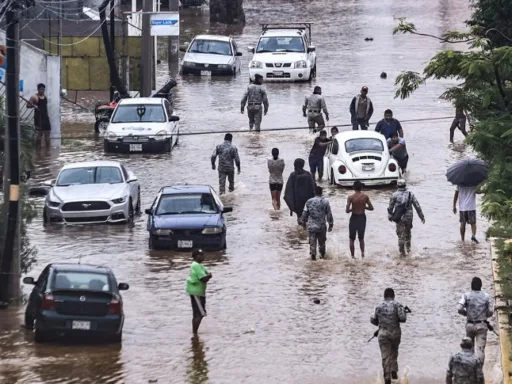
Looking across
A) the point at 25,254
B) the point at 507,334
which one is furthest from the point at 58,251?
the point at 507,334

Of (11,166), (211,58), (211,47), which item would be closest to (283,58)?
(211,58)

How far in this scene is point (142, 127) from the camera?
40219 mm

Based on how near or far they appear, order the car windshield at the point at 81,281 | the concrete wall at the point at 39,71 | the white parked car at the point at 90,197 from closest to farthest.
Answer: the car windshield at the point at 81,281 → the white parked car at the point at 90,197 → the concrete wall at the point at 39,71

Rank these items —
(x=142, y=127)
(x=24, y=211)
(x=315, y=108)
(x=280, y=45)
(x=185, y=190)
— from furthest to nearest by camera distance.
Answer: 1. (x=280, y=45)
2. (x=315, y=108)
3. (x=142, y=127)
4. (x=185, y=190)
5. (x=24, y=211)

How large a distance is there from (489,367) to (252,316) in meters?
4.52

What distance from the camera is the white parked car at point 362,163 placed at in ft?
116

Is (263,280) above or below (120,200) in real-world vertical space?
below

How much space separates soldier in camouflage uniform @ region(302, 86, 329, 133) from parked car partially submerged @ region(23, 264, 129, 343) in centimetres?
1861

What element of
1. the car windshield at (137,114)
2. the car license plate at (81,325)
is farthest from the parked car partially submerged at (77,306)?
the car windshield at (137,114)

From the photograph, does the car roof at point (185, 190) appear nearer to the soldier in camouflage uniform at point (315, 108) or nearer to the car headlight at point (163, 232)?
the car headlight at point (163, 232)

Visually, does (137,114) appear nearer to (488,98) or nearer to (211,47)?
(211,47)

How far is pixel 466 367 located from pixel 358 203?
32.8ft

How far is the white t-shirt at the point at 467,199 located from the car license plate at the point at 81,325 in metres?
9.72

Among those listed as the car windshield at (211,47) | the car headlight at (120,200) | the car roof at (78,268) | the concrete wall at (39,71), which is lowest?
the car roof at (78,268)
